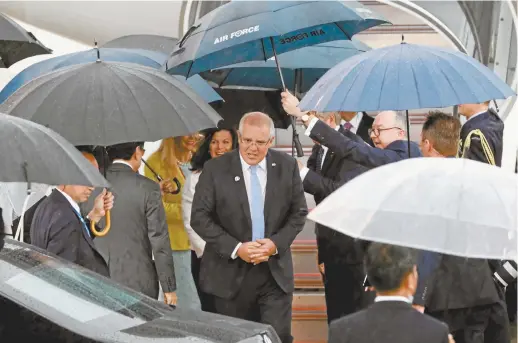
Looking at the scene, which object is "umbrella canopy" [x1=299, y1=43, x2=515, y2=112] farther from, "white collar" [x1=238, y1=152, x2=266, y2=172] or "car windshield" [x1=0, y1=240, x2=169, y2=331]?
"car windshield" [x1=0, y1=240, x2=169, y2=331]

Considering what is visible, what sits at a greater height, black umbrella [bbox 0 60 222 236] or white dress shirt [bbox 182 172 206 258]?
black umbrella [bbox 0 60 222 236]

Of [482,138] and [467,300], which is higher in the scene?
[482,138]

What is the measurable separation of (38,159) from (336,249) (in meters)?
2.76

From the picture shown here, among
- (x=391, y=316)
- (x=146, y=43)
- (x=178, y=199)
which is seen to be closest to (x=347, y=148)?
(x=178, y=199)

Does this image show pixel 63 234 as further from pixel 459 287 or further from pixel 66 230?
pixel 459 287

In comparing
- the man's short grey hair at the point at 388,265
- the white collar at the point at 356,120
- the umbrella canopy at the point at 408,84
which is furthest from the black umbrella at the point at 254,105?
the man's short grey hair at the point at 388,265

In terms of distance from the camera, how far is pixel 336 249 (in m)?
8.02

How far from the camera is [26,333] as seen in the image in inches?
204

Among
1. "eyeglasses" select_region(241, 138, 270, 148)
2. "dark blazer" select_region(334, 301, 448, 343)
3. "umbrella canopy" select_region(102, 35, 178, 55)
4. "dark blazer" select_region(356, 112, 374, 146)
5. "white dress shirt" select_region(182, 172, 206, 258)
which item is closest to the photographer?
"dark blazer" select_region(334, 301, 448, 343)

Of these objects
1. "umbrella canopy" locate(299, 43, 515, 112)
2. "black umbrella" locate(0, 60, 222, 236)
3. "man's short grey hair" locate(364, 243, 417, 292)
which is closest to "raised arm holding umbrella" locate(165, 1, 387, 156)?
"black umbrella" locate(0, 60, 222, 236)

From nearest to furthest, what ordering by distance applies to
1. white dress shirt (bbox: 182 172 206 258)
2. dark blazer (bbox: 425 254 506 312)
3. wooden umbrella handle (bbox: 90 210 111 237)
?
dark blazer (bbox: 425 254 506 312) → wooden umbrella handle (bbox: 90 210 111 237) → white dress shirt (bbox: 182 172 206 258)

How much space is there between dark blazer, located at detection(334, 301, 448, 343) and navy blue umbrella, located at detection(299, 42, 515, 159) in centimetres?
227

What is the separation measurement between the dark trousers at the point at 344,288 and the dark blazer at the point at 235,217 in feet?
1.63

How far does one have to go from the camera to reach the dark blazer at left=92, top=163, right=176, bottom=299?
761 cm
